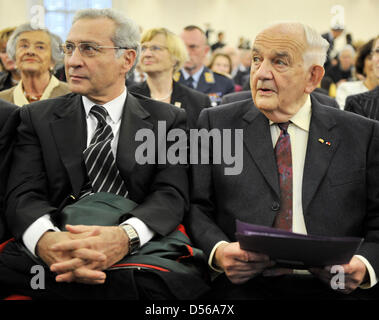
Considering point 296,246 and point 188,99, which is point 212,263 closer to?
point 296,246

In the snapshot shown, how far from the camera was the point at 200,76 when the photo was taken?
18.6ft

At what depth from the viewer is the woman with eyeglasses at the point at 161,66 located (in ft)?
14.1

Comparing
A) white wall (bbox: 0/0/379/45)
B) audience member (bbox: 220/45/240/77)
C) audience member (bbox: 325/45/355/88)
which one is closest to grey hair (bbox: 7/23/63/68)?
audience member (bbox: 220/45/240/77)

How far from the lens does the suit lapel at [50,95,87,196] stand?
82.1 inches

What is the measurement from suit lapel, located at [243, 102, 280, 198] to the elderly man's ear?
22 cm

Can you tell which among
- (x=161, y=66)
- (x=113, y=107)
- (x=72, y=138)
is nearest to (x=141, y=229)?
(x=72, y=138)

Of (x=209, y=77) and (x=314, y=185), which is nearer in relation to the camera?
(x=314, y=185)

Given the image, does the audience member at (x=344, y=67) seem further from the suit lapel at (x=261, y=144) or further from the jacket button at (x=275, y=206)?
the jacket button at (x=275, y=206)

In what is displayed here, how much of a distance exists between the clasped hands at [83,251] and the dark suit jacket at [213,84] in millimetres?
3567

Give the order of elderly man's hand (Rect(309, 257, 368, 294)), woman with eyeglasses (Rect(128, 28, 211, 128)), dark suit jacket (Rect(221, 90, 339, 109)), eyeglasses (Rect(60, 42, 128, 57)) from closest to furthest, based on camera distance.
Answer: elderly man's hand (Rect(309, 257, 368, 294))
eyeglasses (Rect(60, 42, 128, 57))
dark suit jacket (Rect(221, 90, 339, 109))
woman with eyeglasses (Rect(128, 28, 211, 128))

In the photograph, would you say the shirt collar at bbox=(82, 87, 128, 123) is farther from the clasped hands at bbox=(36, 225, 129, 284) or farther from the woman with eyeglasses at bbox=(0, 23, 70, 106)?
the woman with eyeglasses at bbox=(0, 23, 70, 106)

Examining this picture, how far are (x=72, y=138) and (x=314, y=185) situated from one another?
992 millimetres

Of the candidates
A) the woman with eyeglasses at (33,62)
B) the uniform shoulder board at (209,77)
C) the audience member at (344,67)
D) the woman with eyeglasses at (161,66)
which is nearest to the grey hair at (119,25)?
the woman with eyeglasses at (33,62)

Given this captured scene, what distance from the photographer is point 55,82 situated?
3.60 m
